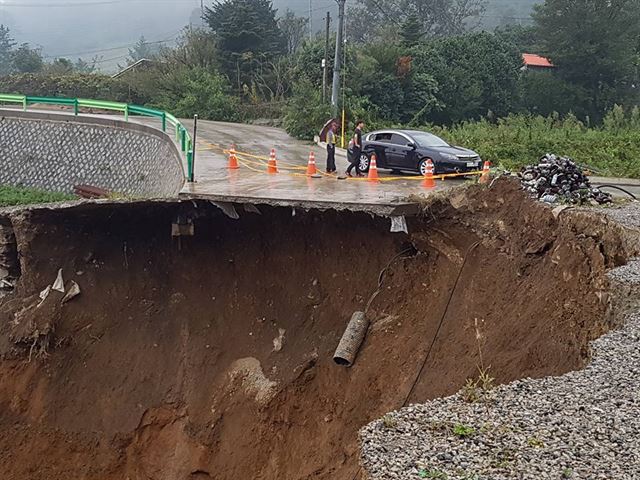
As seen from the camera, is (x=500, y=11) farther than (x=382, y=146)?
Yes

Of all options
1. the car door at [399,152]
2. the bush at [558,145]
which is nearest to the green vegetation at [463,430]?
the car door at [399,152]

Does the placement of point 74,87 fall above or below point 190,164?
below

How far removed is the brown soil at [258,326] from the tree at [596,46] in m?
26.5

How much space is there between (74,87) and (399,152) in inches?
1237

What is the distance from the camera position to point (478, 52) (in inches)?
1364

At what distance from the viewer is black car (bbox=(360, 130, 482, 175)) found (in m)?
15.2

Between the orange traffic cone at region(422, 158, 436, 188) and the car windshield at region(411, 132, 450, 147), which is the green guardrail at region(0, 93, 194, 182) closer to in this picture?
the orange traffic cone at region(422, 158, 436, 188)

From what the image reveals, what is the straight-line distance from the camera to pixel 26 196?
2205 cm

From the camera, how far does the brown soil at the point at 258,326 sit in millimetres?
10336

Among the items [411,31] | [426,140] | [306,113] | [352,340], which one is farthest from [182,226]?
[411,31]

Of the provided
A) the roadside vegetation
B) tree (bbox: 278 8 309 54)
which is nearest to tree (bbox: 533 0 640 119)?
the roadside vegetation

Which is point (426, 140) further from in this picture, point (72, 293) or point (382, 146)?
point (72, 293)

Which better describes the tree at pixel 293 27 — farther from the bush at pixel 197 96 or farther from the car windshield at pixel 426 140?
the car windshield at pixel 426 140

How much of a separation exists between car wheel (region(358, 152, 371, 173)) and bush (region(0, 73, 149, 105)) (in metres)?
25.7
